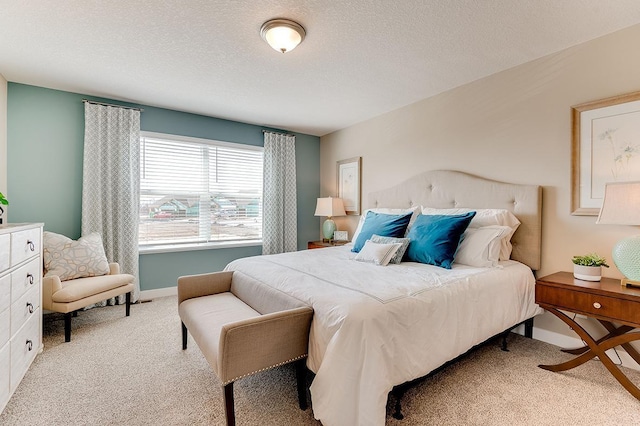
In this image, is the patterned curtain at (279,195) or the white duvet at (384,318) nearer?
the white duvet at (384,318)

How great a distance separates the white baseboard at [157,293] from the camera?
12.2ft

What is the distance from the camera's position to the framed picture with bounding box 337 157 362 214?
175 inches

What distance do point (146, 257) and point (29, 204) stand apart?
1252 millimetres

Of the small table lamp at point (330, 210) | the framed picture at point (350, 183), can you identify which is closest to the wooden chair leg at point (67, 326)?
the small table lamp at point (330, 210)

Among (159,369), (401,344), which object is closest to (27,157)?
(159,369)

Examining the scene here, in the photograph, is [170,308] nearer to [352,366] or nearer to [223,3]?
[352,366]

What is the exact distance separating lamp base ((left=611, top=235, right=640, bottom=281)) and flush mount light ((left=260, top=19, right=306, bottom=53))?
2491mm

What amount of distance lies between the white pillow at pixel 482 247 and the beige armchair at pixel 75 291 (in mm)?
3212

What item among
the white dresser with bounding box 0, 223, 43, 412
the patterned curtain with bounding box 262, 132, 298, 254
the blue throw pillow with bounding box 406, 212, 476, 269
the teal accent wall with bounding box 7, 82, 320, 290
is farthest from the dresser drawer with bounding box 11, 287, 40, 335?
the blue throw pillow with bounding box 406, 212, 476, 269

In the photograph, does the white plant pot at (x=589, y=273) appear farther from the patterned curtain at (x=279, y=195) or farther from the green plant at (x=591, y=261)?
the patterned curtain at (x=279, y=195)

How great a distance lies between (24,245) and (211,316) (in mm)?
1380

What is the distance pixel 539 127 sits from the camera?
255 cm

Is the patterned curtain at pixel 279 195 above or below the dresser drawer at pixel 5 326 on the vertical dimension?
above

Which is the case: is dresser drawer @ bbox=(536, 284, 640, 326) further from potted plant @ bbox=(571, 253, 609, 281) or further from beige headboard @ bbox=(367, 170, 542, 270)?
beige headboard @ bbox=(367, 170, 542, 270)
